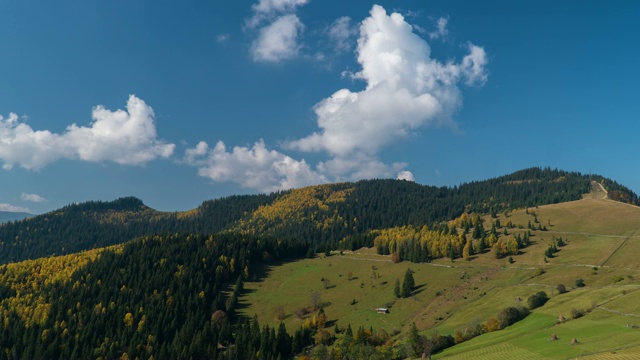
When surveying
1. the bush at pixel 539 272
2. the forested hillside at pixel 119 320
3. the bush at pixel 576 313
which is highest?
the bush at pixel 539 272

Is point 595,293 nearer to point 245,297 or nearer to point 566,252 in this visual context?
point 566,252

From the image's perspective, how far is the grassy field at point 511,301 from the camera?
267 feet

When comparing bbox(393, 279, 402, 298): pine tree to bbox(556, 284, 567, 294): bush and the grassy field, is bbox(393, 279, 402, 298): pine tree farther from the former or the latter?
bbox(556, 284, 567, 294): bush

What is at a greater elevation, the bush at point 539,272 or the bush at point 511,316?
the bush at point 539,272

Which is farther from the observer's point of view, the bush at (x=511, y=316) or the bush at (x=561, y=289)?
the bush at (x=561, y=289)

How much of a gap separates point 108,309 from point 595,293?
189 meters

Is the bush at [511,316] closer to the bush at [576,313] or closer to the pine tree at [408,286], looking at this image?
the bush at [576,313]

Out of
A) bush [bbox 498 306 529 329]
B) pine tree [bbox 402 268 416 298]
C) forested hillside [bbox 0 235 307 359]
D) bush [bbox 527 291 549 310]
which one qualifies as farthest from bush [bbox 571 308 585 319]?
forested hillside [bbox 0 235 307 359]

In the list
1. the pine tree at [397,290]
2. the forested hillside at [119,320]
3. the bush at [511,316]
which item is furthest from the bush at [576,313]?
the forested hillside at [119,320]

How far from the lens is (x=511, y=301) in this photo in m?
128

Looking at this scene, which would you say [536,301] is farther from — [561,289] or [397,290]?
[397,290]

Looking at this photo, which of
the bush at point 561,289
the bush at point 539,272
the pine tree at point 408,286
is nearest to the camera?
the bush at point 561,289

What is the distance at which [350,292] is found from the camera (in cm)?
18325

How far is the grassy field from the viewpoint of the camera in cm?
8144
